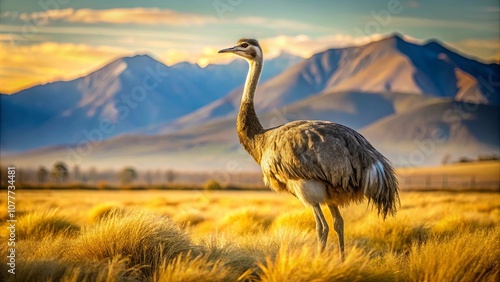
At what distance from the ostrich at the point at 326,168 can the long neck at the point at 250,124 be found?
49cm

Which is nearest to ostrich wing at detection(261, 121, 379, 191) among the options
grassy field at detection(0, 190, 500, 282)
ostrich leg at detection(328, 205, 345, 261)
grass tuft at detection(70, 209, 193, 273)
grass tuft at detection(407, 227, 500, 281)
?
ostrich leg at detection(328, 205, 345, 261)

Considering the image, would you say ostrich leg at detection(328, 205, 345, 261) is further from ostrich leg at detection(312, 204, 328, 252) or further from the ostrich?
ostrich leg at detection(312, 204, 328, 252)

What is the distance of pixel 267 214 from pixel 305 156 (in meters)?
8.51

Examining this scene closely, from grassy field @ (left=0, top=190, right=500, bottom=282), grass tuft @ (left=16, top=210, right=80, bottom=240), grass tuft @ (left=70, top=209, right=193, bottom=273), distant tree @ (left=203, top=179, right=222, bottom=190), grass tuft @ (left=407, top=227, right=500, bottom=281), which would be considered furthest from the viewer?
distant tree @ (left=203, top=179, right=222, bottom=190)

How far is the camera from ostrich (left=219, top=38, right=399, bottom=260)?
10.4 metres

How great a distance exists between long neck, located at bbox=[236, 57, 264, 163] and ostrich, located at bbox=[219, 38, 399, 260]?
490 millimetres

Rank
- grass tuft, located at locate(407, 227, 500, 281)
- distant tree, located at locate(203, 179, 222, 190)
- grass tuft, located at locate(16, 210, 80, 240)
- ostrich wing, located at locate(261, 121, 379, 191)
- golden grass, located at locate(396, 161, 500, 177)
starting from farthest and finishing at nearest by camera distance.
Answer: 1. golden grass, located at locate(396, 161, 500, 177)
2. distant tree, located at locate(203, 179, 222, 190)
3. grass tuft, located at locate(16, 210, 80, 240)
4. ostrich wing, located at locate(261, 121, 379, 191)
5. grass tuft, located at locate(407, 227, 500, 281)

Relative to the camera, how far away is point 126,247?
388 inches

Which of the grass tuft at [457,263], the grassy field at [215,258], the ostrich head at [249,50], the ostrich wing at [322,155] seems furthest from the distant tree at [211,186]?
the grass tuft at [457,263]

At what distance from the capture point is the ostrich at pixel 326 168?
410 inches

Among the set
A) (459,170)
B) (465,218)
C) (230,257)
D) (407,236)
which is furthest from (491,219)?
(459,170)

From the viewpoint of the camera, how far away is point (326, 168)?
1040cm

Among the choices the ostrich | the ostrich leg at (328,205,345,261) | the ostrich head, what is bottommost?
the ostrich leg at (328,205,345,261)

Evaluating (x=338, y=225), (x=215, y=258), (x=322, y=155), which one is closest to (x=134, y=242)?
(x=215, y=258)
